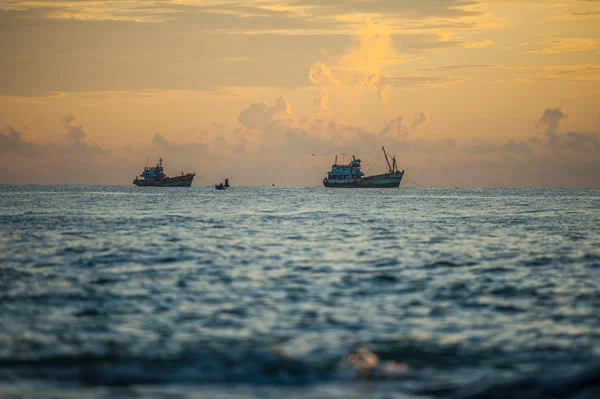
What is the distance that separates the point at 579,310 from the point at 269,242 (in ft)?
77.9

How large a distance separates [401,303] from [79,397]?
10797 mm

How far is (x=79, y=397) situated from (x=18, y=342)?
4.46m

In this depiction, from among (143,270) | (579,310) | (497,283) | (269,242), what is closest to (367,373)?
(579,310)

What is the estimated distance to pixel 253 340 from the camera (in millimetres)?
14883

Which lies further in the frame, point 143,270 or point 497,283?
point 143,270

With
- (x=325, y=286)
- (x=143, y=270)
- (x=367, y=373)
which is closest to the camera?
(x=367, y=373)

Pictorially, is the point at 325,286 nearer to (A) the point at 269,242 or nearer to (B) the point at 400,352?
(B) the point at 400,352

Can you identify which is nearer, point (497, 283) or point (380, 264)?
point (497, 283)

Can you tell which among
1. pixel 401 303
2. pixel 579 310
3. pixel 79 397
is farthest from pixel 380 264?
pixel 79 397

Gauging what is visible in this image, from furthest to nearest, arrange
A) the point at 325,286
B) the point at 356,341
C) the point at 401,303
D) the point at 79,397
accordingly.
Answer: the point at 325,286 → the point at 401,303 → the point at 356,341 → the point at 79,397

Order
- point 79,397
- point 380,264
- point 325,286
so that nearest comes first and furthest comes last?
point 79,397 < point 325,286 < point 380,264

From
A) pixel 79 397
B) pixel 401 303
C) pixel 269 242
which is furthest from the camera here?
pixel 269 242

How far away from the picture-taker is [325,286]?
74.2ft

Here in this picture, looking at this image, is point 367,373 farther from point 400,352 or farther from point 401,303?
point 401,303
